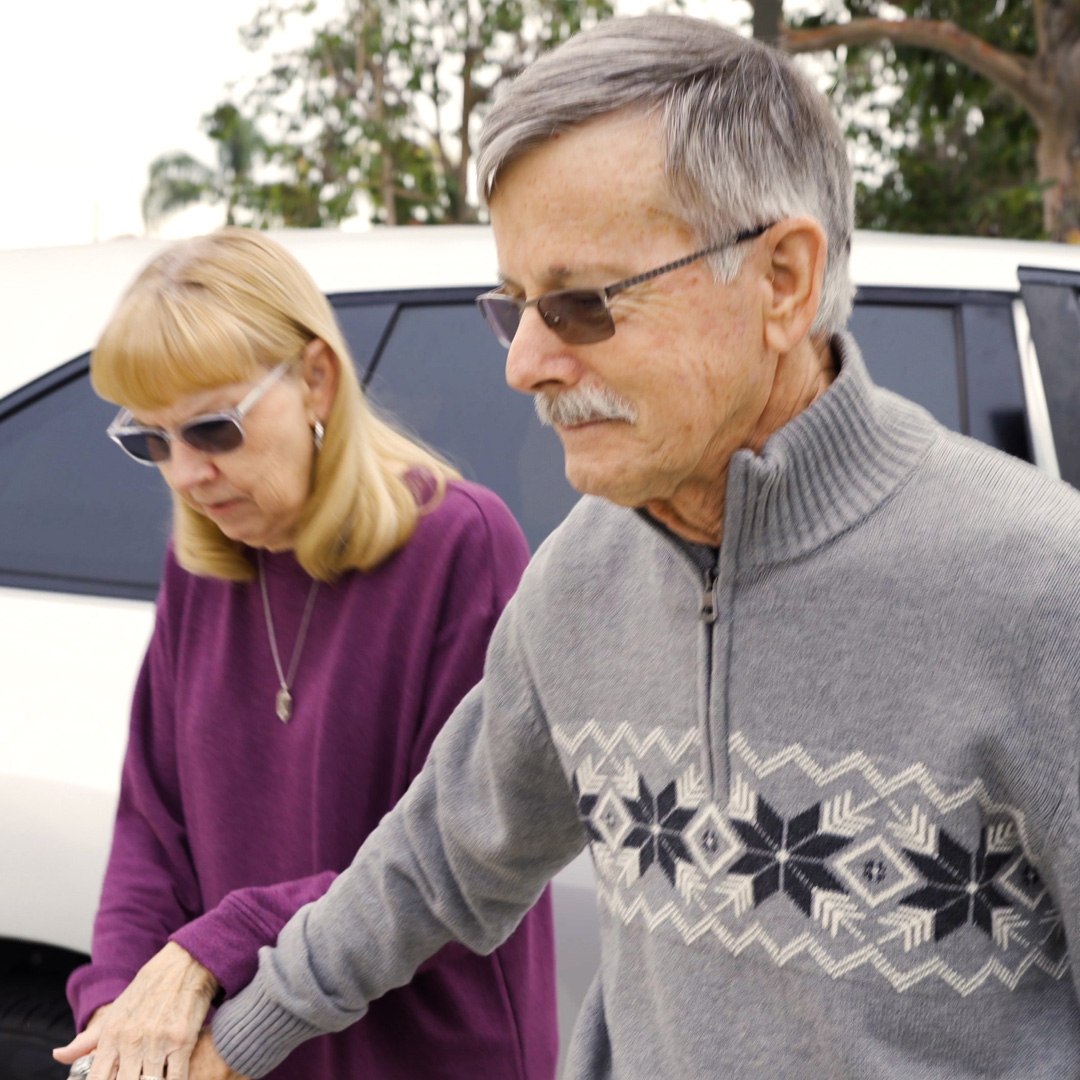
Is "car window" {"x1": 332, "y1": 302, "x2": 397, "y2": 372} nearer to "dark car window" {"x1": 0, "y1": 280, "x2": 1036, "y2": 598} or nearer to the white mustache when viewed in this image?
"dark car window" {"x1": 0, "y1": 280, "x2": 1036, "y2": 598}

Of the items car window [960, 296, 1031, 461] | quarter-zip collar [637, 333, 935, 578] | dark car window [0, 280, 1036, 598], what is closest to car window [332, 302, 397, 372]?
dark car window [0, 280, 1036, 598]

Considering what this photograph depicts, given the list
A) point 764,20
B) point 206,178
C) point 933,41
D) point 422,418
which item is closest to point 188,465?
point 422,418

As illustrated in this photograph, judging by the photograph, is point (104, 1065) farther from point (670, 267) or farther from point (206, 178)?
point (206, 178)

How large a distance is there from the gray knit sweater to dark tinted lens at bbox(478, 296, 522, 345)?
0.76ft

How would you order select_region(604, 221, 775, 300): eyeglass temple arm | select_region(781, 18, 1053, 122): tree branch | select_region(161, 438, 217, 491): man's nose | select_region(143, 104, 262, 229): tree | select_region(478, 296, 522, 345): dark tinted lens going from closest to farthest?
select_region(604, 221, 775, 300): eyeglass temple arm
select_region(478, 296, 522, 345): dark tinted lens
select_region(161, 438, 217, 491): man's nose
select_region(781, 18, 1053, 122): tree branch
select_region(143, 104, 262, 229): tree

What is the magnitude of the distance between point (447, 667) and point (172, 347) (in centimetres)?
57

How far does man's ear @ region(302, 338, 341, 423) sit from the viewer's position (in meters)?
1.92

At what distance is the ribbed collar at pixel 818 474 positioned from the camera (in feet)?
3.94

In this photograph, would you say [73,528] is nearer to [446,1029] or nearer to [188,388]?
[188,388]

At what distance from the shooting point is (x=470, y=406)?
243 centimetres

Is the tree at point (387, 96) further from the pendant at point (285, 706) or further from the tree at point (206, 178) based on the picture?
the pendant at point (285, 706)

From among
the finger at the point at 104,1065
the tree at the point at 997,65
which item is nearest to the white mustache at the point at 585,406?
the finger at the point at 104,1065

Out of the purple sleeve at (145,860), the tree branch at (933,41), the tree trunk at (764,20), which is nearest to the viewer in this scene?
the purple sleeve at (145,860)

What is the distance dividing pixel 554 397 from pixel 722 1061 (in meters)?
0.64
